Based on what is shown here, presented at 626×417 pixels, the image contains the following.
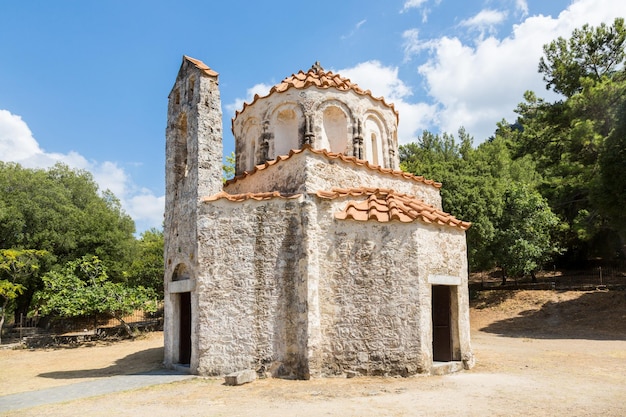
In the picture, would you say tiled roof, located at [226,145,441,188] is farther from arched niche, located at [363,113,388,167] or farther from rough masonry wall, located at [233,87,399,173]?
arched niche, located at [363,113,388,167]

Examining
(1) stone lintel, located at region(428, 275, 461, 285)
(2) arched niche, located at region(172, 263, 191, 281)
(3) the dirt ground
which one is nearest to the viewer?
(3) the dirt ground

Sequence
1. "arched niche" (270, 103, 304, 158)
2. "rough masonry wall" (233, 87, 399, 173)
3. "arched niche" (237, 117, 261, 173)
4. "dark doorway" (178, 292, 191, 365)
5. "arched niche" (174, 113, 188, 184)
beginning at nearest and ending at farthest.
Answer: "dark doorway" (178, 292, 191, 365), "arched niche" (174, 113, 188, 184), "rough masonry wall" (233, 87, 399, 173), "arched niche" (270, 103, 304, 158), "arched niche" (237, 117, 261, 173)

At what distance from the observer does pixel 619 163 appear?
51.8 ft

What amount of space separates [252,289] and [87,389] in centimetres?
330

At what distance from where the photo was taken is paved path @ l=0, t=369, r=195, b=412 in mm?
6966

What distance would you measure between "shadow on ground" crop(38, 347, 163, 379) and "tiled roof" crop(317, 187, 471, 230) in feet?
18.3

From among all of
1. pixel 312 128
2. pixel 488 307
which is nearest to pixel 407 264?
pixel 312 128

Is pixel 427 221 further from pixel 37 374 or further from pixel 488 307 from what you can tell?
pixel 488 307

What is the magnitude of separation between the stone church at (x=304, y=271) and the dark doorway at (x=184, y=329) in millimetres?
24

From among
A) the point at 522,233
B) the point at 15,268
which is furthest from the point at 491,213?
the point at 15,268

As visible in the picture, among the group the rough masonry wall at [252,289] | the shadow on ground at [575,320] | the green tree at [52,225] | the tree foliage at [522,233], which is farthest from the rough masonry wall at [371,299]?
the green tree at [52,225]

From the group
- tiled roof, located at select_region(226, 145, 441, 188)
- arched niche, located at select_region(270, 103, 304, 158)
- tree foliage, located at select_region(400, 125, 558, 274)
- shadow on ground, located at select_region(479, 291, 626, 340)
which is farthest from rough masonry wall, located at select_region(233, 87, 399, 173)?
tree foliage, located at select_region(400, 125, 558, 274)

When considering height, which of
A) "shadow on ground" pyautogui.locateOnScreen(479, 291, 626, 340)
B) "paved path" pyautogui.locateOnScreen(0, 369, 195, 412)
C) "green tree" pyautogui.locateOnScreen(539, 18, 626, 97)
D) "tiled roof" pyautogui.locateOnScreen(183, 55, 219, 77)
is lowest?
"shadow on ground" pyautogui.locateOnScreen(479, 291, 626, 340)

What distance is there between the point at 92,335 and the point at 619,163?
21060mm
